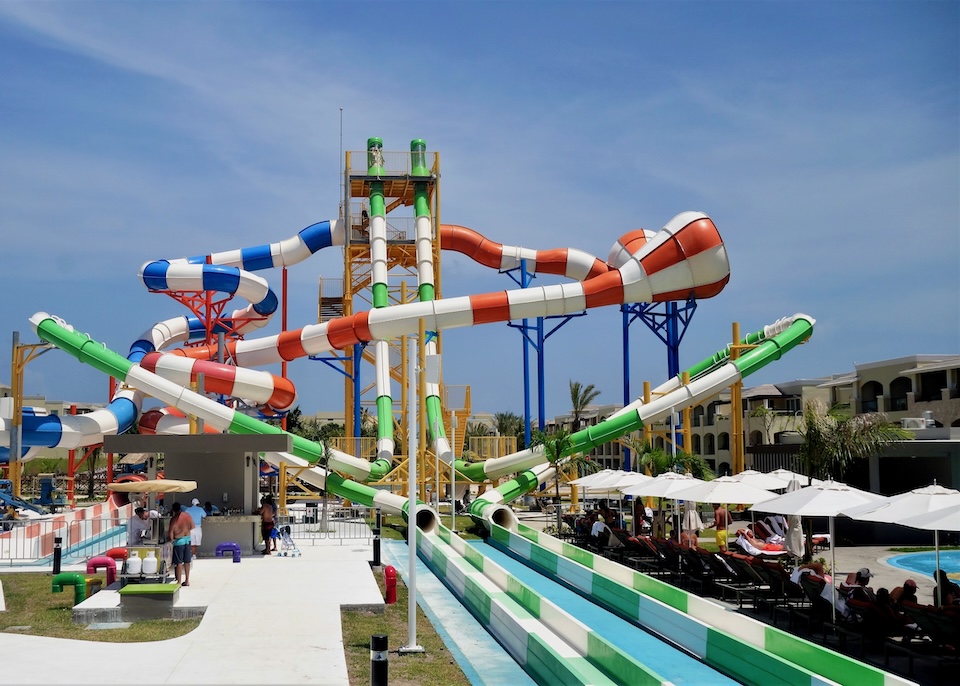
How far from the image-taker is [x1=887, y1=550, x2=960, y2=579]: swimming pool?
23156 millimetres

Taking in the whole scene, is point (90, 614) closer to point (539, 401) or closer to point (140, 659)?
point (140, 659)

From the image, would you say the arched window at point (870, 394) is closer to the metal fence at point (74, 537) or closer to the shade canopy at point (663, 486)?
the metal fence at point (74, 537)

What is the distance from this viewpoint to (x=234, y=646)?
504 inches

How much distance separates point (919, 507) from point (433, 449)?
73.5ft

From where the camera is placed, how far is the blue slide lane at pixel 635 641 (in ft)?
Answer: 42.3

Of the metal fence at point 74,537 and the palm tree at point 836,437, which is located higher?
the palm tree at point 836,437

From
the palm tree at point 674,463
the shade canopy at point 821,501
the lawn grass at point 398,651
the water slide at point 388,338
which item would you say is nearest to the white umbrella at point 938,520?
the shade canopy at point 821,501

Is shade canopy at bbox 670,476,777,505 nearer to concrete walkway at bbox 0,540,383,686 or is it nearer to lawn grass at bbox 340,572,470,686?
lawn grass at bbox 340,572,470,686

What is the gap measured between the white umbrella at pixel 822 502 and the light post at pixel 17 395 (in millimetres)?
26051

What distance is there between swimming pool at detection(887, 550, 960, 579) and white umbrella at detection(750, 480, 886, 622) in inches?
302

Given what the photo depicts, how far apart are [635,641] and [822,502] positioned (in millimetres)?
3575

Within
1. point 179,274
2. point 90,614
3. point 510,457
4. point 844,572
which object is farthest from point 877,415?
point 179,274

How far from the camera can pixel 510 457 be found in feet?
116

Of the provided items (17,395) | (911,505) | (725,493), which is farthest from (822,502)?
(17,395)
